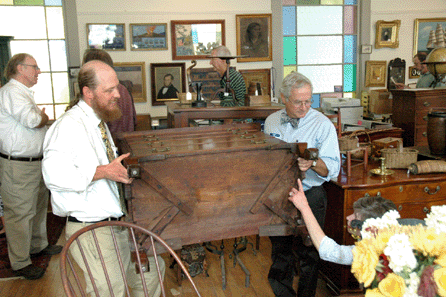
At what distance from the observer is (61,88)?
23.4ft

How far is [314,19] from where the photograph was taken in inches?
316

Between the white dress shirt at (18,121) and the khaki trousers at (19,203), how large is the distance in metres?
0.13

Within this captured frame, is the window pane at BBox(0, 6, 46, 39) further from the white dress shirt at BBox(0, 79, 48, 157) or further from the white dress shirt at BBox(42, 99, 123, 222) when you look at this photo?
the white dress shirt at BBox(42, 99, 123, 222)

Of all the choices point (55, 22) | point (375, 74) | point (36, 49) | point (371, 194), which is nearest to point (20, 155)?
point (371, 194)

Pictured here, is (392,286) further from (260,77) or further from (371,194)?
(260,77)

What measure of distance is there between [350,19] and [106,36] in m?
4.59

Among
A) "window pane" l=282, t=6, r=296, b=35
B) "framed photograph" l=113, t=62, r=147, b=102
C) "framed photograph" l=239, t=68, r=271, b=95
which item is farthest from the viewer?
"window pane" l=282, t=6, r=296, b=35

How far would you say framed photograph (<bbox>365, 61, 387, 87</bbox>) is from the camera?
8.07 meters

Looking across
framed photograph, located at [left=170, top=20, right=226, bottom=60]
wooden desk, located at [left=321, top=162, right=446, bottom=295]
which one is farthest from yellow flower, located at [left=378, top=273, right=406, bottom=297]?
framed photograph, located at [left=170, top=20, right=226, bottom=60]

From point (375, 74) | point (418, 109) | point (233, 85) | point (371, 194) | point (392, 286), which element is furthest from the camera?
point (375, 74)

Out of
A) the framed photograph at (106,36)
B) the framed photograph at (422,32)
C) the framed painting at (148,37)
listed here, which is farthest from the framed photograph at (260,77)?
the framed photograph at (422,32)

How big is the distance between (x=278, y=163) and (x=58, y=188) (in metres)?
1.13

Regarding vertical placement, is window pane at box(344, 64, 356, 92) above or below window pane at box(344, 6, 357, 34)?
below

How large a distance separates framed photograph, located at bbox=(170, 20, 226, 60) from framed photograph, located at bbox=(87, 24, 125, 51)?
85 centimetres
